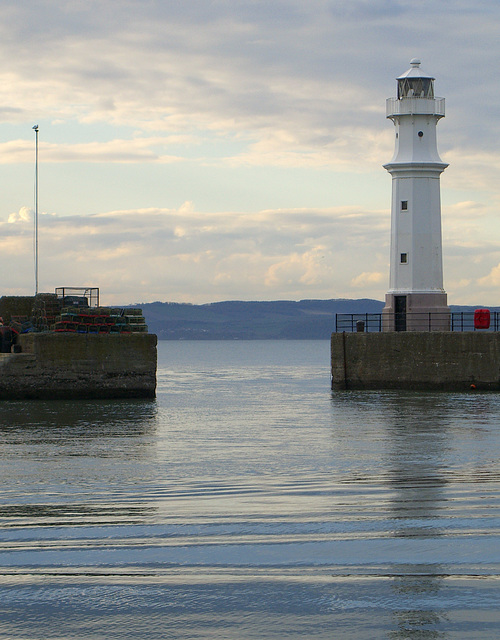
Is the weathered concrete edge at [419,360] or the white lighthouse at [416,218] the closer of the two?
the weathered concrete edge at [419,360]

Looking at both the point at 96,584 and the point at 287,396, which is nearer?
the point at 96,584

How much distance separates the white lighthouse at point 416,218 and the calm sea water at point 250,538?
16514 millimetres

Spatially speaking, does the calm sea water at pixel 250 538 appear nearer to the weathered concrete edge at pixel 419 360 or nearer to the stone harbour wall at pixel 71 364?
the stone harbour wall at pixel 71 364

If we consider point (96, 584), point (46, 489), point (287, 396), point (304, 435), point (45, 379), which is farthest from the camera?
point (287, 396)

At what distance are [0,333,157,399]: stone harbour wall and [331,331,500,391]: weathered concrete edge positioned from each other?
29.9 feet

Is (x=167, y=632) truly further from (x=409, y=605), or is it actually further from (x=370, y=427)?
(x=370, y=427)

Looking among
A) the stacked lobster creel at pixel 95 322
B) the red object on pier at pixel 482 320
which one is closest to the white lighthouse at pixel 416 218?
the red object on pier at pixel 482 320

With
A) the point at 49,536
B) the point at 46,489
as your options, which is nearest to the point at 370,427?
the point at 46,489

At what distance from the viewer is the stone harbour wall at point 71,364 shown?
28234 mm

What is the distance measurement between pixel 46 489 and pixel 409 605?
702 centimetres

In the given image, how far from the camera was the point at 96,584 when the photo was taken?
7.72m

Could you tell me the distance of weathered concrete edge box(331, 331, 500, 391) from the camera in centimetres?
3241

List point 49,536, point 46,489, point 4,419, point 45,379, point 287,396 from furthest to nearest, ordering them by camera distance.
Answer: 1. point 287,396
2. point 45,379
3. point 4,419
4. point 46,489
5. point 49,536

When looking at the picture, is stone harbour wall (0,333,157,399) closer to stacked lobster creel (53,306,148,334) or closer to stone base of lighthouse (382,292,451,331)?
stacked lobster creel (53,306,148,334)
